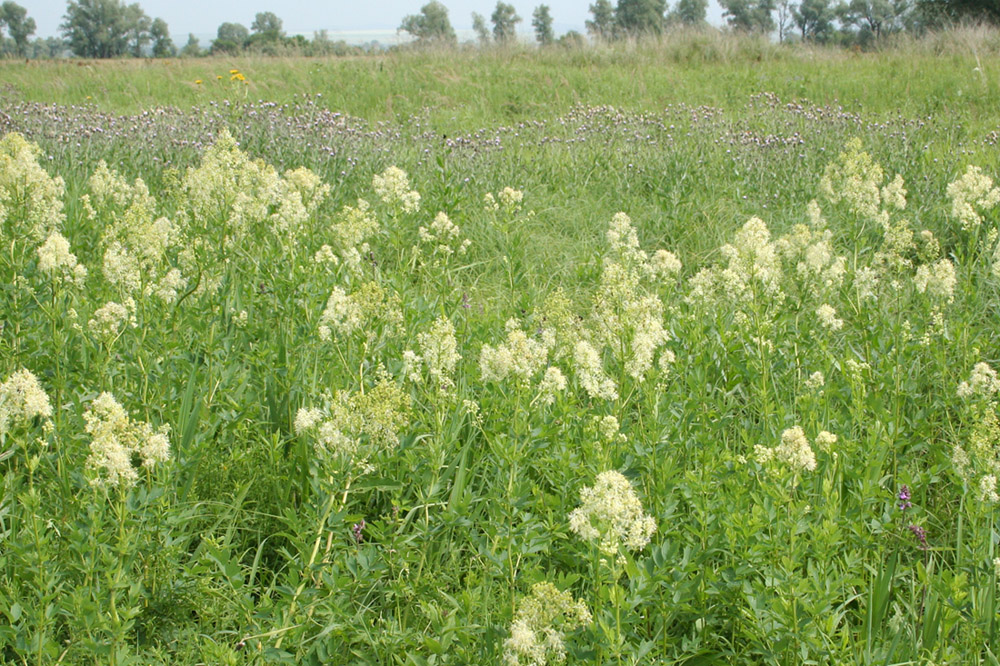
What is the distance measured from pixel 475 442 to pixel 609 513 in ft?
5.76

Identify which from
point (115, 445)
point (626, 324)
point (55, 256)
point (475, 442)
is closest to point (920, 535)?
point (626, 324)

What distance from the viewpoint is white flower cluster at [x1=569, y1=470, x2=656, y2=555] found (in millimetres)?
1901

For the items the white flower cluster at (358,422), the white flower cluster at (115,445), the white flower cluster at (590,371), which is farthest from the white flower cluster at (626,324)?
the white flower cluster at (115,445)

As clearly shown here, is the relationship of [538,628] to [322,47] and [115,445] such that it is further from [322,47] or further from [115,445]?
[322,47]

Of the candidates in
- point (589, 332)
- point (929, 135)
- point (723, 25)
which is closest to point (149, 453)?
point (589, 332)

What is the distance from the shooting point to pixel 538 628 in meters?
1.86

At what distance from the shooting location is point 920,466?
12.0 ft

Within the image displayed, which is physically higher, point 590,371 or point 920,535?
point 590,371

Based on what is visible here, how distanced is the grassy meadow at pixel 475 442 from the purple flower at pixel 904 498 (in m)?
0.04

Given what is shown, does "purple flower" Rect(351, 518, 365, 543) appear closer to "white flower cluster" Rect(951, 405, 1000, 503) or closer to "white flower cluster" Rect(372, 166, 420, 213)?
"white flower cluster" Rect(951, 405, 1000, 503)

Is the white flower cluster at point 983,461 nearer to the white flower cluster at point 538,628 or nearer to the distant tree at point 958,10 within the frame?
the white flower cluster at point 538,628

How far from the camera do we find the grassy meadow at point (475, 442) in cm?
227

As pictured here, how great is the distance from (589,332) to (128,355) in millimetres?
1990

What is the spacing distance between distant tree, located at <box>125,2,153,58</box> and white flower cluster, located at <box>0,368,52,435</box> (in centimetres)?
15868
